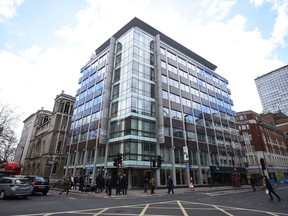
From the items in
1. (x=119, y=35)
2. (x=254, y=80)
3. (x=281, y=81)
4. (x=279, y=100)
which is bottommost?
(x=119, y=35)

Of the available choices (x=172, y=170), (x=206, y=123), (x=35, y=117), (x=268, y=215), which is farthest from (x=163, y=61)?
(x=35, y=117)

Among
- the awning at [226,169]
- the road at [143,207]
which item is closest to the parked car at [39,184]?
the road at [143,207]

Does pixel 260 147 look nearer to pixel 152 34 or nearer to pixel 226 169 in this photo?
pixel 226 169

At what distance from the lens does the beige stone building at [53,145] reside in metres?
47.6

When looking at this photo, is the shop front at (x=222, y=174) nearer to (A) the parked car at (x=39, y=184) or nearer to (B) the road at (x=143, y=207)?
(B) the road at (x=143, y=207)

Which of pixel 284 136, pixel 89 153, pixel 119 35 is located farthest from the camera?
pixel 284 136

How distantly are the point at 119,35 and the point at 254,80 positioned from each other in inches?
5433

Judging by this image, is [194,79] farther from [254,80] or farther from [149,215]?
[254,80]

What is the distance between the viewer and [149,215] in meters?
7.62

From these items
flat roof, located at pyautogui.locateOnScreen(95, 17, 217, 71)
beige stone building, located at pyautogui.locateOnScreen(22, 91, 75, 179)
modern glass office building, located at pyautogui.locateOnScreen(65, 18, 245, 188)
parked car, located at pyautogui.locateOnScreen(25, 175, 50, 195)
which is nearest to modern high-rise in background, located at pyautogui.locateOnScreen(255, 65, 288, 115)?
flat roof, located at pyautogui.locateOnScreen(95, 17, 217, 71)

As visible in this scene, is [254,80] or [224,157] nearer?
[224,157]

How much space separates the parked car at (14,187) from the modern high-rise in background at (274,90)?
431 ft

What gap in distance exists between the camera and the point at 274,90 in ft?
415

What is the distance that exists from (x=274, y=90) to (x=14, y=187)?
14909 centimetres
